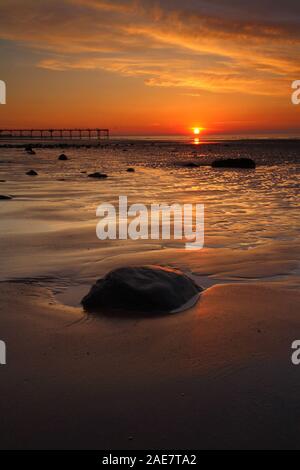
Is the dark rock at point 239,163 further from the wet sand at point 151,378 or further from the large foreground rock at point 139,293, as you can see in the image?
the wet sand at point 151,378

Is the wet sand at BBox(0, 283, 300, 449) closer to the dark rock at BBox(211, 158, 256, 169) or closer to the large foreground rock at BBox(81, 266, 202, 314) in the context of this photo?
the large foreground rock at BBox(81, 266, 202, 314)

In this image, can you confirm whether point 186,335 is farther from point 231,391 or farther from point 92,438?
point 92,438

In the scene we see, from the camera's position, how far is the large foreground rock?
6026 mm

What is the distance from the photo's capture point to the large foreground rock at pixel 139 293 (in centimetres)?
603

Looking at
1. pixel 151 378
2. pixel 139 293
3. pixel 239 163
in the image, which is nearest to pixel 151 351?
pixel 151 378

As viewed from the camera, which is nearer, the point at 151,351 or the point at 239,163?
the point at 151,351

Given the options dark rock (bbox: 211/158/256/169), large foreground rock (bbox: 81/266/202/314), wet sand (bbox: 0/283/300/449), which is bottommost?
wet sand (bbox: 0/283/300/449)

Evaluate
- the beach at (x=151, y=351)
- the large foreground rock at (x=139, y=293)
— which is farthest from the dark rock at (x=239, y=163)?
the large foreground rock at (x=139, y=293)

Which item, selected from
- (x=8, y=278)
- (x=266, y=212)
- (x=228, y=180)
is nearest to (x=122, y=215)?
(x=266, y=212)

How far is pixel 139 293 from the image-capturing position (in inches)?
239

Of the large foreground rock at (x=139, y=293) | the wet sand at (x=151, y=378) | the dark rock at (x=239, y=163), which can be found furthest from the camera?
the dark rock at (x=239, y=163)

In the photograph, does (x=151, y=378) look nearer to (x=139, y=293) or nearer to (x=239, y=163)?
(x=139, y=293)

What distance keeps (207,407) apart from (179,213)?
964 cm

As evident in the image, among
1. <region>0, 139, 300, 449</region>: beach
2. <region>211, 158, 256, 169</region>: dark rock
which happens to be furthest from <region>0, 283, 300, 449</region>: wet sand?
<region>211, 158, 256, 169</region>: dark rock
